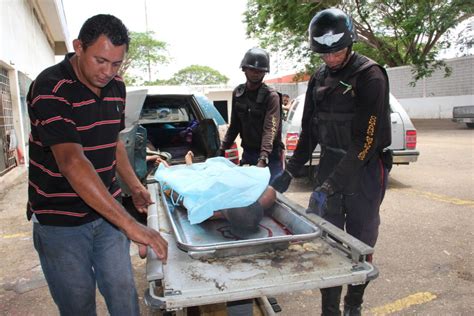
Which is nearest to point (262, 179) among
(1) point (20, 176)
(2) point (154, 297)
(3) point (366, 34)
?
(2) point (154, 297)

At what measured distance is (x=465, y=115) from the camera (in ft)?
45.1

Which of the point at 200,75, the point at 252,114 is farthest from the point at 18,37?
the point at 200,75

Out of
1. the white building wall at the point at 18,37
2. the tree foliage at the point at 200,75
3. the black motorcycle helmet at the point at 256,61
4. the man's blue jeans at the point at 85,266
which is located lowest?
the man's blue jeans at the point at 85,266

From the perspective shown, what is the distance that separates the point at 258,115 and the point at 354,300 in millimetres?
1988

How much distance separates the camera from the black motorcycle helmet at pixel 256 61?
3668 mm

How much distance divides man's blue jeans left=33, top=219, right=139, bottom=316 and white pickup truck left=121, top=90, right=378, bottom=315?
0.25 metres

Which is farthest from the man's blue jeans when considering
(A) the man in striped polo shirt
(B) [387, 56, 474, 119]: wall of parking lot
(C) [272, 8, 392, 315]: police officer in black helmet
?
(B) [387, 56, 474, 119]: wall of parking lot

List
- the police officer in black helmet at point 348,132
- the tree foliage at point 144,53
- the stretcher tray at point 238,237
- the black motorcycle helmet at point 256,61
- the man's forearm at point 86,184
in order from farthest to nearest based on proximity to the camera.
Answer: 1. the tree foliage at point 144,53
2. the black motorcycle helmet at point 256,61
3. the police officer in black helmet at point 348,132
4. the stretcher tray at point 238,237
5. the man's forearm at point 86,184

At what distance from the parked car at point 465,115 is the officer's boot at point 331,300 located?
44.4ft

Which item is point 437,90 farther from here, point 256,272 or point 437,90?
point 256,272

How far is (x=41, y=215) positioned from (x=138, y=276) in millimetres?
1916

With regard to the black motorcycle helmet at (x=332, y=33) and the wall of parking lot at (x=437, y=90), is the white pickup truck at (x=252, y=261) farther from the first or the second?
the wall of parking lot at (x=437, y=90)

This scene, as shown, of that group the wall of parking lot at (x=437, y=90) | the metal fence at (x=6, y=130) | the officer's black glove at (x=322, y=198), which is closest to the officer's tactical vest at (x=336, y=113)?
the officer's black glove at (x=322, y=198)

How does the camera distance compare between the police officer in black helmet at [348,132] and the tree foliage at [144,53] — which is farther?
the tree foliage at [144,53]
